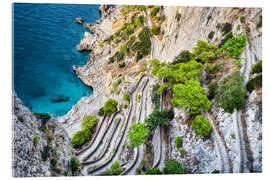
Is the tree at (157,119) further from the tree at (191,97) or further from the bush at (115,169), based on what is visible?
the bush at (115,169)

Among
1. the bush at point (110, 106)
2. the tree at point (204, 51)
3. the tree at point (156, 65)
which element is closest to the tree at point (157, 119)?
the bush at point (110, 106)

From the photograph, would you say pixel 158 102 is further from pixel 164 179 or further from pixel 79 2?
pixel 79 2

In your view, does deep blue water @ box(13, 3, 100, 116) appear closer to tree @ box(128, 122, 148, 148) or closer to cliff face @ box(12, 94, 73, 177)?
cliff face @ box(12, 94, 73, 177)

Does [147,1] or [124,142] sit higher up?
[147,1]

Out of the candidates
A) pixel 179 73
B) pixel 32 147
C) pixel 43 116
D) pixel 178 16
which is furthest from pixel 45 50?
pixel 178 16

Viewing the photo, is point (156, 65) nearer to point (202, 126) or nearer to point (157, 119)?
point (157, 119)

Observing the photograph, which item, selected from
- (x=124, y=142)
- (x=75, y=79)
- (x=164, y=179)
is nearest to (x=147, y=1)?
(x=75, y=79)
